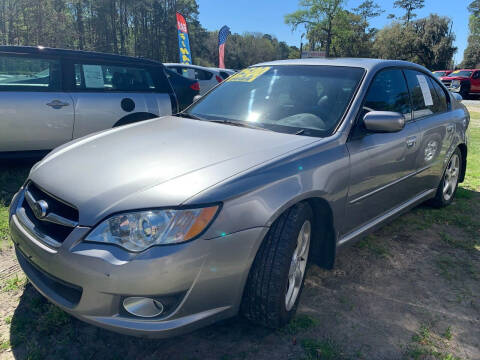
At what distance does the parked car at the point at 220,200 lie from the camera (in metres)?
1.69

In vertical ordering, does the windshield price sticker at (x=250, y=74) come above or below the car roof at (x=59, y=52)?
below

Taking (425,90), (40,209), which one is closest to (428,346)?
(40,209)

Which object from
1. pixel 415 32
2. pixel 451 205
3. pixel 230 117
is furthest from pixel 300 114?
pixel 415 32

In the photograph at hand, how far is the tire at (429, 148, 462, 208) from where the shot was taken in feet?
13.7

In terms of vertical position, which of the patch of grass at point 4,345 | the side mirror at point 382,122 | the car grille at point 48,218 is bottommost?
the patch of grass at point 4,345

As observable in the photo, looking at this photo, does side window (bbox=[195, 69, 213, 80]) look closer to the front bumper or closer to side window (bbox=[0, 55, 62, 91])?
side window (bbox=[0, 55, 62, 91])

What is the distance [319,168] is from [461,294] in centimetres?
142

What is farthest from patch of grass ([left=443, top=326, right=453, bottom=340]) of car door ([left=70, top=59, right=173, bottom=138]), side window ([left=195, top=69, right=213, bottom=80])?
side window ([left=195, top=69, right=213, bottom=80])

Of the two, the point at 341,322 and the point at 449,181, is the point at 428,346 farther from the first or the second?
the point at 449,181

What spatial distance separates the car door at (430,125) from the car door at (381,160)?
0.15 meters

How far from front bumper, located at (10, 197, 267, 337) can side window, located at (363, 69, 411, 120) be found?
1565 millimetres

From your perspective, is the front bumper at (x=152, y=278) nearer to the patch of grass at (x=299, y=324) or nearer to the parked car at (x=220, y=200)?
the parked car at (x=220, y=200)

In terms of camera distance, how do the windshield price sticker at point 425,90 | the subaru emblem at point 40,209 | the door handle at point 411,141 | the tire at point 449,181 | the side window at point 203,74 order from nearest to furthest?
the subaru emblem at point 40,209, the door handle at point 411,141, the windshield price sticker at point 425,90, the tire at point 449,181, the side window at point 203,74

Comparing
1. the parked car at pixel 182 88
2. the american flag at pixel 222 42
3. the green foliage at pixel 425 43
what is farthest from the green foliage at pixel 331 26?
the parked car at pixel 182 88
